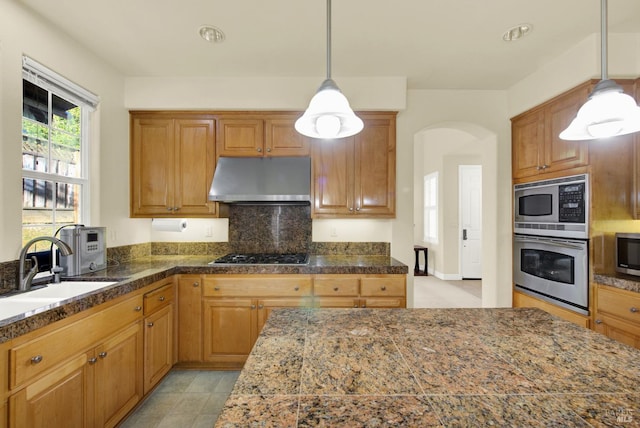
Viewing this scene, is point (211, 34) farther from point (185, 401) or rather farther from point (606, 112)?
point (185, 401)

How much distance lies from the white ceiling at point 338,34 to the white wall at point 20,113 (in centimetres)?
12

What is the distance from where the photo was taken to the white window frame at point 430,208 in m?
6.73

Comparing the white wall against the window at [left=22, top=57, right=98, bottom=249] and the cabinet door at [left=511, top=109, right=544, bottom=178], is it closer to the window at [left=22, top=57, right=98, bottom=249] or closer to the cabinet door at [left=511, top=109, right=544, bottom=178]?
the window at [left=22, top=57, right=98, bottom=249]

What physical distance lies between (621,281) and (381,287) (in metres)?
1.63

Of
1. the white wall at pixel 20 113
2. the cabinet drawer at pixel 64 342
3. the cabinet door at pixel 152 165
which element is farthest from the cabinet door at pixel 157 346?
the cabinet door at pixel 152 165

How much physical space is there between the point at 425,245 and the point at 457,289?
1.94 m

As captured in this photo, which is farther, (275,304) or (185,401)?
(275,304)

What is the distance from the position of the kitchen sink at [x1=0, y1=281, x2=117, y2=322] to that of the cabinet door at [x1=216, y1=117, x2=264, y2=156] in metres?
1.53

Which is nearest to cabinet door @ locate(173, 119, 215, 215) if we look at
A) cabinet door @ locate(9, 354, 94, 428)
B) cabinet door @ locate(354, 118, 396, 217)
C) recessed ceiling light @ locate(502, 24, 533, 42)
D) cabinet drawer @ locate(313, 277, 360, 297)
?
cabinet drawer @ locate(313, 277, 360, 297)

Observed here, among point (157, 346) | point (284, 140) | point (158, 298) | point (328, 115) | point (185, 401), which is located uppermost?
point (284, 140)

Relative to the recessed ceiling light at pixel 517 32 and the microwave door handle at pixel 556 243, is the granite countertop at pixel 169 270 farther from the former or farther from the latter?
the recessed ceiling light at pixel 517 32

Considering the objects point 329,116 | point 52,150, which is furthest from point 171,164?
point 329,116

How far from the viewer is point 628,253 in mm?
2121

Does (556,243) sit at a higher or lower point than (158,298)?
higher
